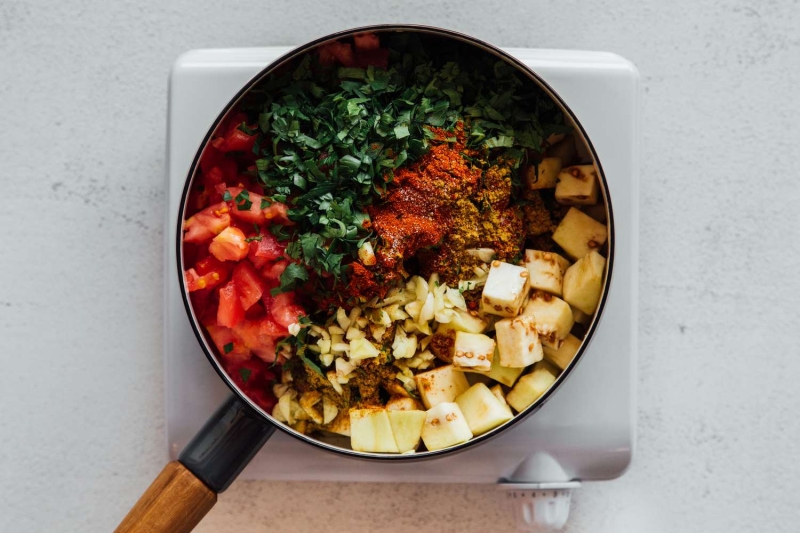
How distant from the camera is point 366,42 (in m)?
0.96


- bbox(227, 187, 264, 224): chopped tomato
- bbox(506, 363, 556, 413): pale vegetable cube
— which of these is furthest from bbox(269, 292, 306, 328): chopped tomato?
bbox(506, 363, 556, 413): pale vegetable cube

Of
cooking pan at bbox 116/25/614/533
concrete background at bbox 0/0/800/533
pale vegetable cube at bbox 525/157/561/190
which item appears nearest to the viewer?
cooking pan at bbox 116/25/614/533

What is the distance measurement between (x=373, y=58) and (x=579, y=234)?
38 centimetres

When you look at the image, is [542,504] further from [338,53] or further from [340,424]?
[338,53]

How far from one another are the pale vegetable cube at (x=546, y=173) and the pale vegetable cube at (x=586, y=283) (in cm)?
12

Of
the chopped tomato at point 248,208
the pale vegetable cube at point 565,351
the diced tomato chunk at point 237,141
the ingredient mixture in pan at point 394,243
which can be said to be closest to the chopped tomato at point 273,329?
the ingredient mixture in pan at point 394,243

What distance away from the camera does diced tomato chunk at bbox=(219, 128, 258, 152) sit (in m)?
0.96

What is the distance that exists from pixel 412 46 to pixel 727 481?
90 centimetres

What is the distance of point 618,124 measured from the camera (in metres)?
1.02

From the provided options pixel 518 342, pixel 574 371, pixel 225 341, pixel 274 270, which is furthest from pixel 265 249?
pixel 574 371

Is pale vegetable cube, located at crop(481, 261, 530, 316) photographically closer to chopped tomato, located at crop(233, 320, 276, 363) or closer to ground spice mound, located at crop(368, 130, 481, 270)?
ground spice mound, located at crop(368, 130, 481, 270)

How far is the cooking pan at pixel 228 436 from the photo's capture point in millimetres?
882

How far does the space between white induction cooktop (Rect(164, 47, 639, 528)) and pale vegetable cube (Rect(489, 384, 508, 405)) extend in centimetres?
8

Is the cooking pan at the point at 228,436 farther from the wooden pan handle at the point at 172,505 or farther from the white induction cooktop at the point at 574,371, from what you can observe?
the white induction cooktop at the point at 574,371
